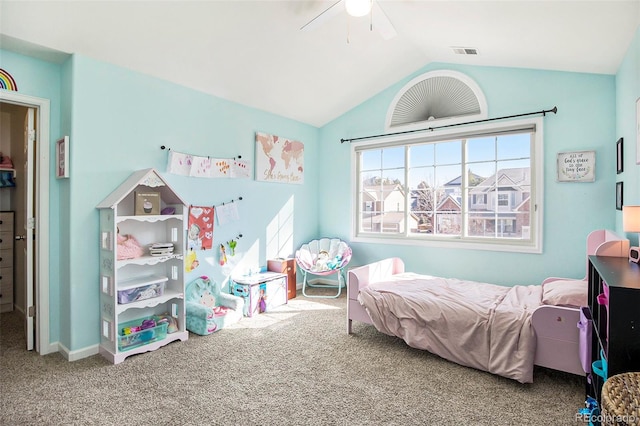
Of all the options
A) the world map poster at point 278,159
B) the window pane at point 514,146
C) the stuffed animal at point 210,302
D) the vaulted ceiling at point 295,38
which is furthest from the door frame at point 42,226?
the window pane at point 514,146

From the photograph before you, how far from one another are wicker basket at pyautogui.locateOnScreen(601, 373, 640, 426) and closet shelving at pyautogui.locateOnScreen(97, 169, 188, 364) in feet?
9.68

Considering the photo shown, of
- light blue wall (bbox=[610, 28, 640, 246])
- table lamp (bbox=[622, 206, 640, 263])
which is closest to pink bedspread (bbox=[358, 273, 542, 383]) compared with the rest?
table lamp (bbox=[622, 206, 640, 263])

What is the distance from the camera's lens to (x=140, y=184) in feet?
9.53

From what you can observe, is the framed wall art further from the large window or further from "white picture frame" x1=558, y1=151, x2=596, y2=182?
the large window

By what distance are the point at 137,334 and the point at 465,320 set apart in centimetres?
262

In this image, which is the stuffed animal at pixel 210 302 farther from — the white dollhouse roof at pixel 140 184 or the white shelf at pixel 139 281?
the white dollhouse roof at pixel 140 184

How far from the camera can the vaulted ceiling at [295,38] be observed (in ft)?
7.68

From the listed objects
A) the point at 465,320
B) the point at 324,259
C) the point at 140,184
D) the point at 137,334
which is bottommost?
the point at 137,334

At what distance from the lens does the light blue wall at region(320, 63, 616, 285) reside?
316cm

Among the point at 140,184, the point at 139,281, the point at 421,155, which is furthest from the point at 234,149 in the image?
the point at 421,155

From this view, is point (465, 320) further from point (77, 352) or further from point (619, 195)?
point (77, 352)

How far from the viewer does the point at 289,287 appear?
4383 millimetres

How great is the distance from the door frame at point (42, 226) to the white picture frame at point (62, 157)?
0.29ft

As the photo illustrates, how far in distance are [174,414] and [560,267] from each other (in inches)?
144
